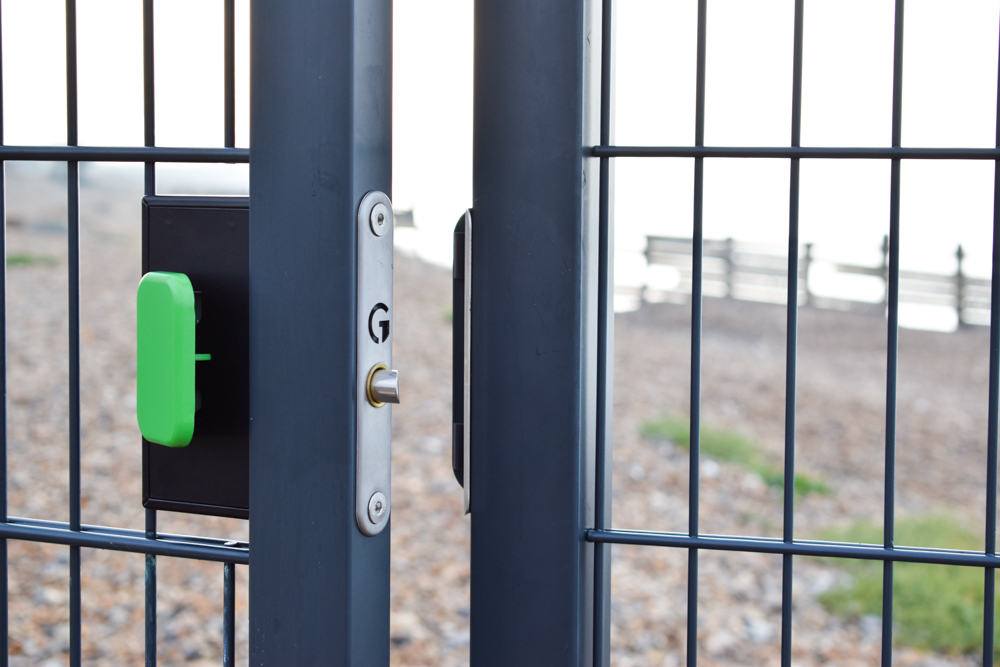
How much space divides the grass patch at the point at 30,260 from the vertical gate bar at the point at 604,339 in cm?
942

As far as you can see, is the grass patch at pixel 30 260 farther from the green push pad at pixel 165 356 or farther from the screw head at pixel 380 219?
the screw head at pixel 380 219

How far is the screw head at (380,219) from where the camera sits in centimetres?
96

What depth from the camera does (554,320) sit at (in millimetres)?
1076

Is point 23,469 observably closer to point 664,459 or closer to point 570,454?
point 664,459

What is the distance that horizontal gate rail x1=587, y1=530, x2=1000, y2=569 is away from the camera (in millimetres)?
1111

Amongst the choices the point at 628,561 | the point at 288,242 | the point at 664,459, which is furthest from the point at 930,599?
the point at 288,242

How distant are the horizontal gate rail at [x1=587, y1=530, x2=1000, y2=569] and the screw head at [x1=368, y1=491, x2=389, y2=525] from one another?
310mm

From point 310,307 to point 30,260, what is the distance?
9.62 m

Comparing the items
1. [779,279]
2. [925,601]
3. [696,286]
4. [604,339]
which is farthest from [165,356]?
[779,279]

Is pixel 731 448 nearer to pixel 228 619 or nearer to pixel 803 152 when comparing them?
pixel 803 152

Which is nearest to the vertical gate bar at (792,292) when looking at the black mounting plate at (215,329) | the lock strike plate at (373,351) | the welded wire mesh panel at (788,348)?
the welded wire mesh panel at (788,348)

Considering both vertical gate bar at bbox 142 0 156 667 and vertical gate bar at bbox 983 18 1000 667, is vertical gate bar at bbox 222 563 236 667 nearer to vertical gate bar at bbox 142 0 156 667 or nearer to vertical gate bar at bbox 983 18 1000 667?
vertical gate bar at bbox 142 0 156 667

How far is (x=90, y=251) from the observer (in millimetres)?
10078

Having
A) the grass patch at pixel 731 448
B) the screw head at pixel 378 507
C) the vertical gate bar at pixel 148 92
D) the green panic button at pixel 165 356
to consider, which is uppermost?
the vertical gate bar at pixel 148 92
